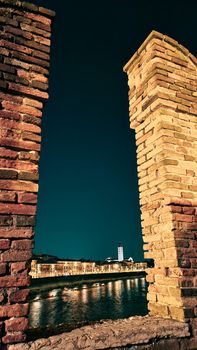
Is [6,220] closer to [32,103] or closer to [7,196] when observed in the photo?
[7,196]

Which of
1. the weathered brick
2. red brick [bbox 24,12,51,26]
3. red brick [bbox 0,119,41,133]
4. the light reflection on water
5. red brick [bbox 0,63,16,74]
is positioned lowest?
the light reflection on water

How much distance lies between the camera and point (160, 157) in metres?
3.15

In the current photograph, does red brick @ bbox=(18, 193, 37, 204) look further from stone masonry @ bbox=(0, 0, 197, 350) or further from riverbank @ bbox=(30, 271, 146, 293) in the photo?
riverbank @ bbox=(30, 271, 146, 293)

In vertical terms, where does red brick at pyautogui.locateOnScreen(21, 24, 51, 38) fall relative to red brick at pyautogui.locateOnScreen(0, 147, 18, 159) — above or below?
above

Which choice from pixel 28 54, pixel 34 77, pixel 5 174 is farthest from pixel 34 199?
pixel 28 54

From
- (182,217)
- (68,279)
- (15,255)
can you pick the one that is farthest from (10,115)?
(68,279)

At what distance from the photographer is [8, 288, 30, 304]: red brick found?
2120mm

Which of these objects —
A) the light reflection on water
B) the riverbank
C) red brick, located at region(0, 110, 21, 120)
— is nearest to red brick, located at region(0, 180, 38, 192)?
red brick, located at region(0, 110, 21, 120)

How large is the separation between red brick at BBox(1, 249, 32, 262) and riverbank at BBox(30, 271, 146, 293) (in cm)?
4318

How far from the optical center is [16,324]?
2084mm

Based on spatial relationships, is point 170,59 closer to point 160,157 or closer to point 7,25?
point 160,157

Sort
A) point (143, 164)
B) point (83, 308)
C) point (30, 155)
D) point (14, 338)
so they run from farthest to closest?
point (83, 308) < point (143, 164) < point (30, 155) < point (14, 338)

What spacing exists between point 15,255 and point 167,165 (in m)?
1.79

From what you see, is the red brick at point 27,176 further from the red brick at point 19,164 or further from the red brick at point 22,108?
the red brick at point 22,108
